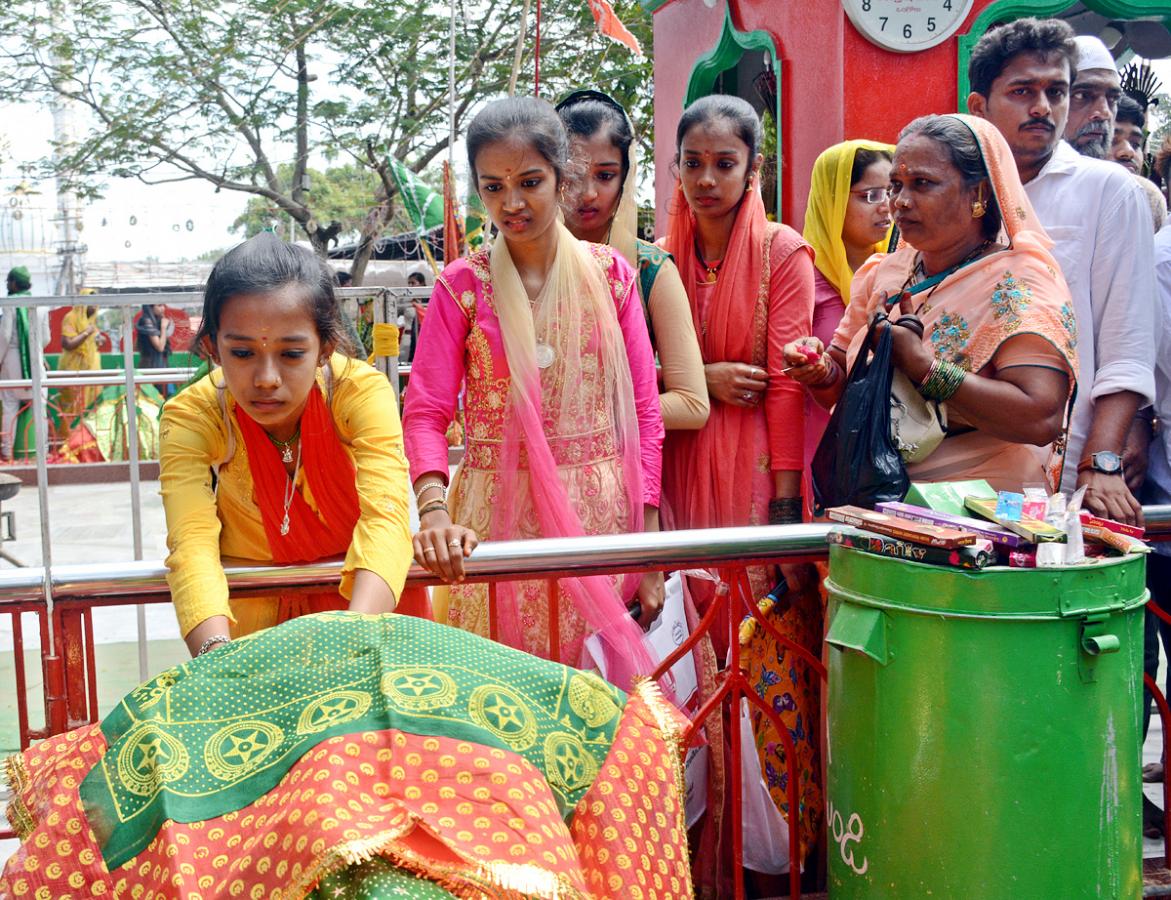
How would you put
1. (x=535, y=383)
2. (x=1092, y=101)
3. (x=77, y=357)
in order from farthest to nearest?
(x=77, y=357), (x=1092, y=101), (x=535, y=383)

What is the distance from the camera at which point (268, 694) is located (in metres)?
1.56

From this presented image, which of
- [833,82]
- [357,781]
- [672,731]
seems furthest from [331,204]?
[357,781]

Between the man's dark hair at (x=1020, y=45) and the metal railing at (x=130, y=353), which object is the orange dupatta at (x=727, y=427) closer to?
the man's dark hair at (x=1020, y=45)

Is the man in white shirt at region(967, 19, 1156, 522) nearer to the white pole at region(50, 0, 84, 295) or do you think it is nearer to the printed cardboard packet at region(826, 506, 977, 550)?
the printed cardboard packet at region(826, 506, 977, 550)

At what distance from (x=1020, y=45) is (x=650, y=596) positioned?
5.82 ft

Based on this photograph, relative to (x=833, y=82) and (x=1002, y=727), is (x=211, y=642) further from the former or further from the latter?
(x=833, y=82)

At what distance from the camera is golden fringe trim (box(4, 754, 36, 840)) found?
165cm

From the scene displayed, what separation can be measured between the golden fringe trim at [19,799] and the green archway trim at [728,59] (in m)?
5.78

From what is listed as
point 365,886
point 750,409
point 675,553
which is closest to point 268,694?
point 365,886

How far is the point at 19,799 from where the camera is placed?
1.66m

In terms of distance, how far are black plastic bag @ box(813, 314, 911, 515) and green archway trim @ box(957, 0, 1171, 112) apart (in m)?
4.22

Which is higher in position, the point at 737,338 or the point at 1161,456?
the point at 737,338

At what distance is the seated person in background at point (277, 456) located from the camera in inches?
86.7

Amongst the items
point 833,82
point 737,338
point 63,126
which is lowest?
point 737,338
